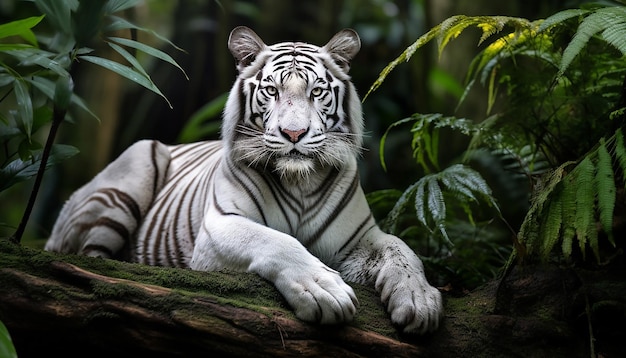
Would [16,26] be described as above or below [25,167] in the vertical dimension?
above

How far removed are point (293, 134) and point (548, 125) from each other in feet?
4.83

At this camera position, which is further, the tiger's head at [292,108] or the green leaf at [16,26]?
the tiger's head at [292,108]

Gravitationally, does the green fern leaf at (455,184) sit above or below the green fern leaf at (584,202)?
below

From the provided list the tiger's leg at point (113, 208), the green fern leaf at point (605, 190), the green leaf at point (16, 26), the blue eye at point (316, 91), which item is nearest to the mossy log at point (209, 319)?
the green fern leaf at point (605, 190)

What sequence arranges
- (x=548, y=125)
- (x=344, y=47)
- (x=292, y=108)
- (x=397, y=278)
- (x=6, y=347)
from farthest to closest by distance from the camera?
(x=548, y=125)
(x=344, y=47)
(x=292, y=108)
(x=397, y=278)
(x=6, y=347)

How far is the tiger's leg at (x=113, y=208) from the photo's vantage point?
3717mm

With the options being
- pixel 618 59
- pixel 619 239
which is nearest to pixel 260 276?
pixel 619 239

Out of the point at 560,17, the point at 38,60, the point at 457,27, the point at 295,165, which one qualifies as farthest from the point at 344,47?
the point at 38,60

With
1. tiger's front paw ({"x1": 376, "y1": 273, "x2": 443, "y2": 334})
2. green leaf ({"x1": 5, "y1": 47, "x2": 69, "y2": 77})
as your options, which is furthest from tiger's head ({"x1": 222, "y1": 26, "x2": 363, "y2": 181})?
green leaf ({"x1": 5, "y1": 47, "x2": 69, "y2": 77})

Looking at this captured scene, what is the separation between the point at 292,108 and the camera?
2.80 meters

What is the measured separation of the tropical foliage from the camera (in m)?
2.50

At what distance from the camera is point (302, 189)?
3055 millimetres

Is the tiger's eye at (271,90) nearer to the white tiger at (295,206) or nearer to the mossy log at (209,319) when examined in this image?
the white tiger at (295,206)

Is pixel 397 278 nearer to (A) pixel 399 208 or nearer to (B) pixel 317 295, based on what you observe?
(B) pixel 317 295
